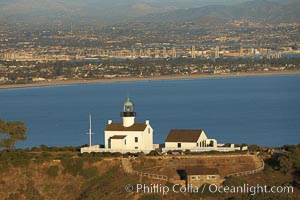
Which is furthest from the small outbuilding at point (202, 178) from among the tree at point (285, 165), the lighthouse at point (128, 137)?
the lighthouse at point (128, 137)

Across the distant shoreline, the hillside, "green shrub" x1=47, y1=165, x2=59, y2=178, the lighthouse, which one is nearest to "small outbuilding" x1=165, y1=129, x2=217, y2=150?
the lighthouse

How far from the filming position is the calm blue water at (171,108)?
160 feet

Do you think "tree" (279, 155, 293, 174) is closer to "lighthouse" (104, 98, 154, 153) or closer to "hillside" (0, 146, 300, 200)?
"hillside" (0, 146, 300, 200)

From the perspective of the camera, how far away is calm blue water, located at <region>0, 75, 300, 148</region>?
4881cm

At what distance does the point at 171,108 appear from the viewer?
6619 centimetres

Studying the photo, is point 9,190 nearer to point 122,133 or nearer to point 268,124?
point 122,133

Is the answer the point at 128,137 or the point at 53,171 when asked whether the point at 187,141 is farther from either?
the point at 53,171

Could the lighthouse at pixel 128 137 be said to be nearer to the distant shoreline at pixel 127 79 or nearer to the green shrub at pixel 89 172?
the green shrub at pixel 89 172

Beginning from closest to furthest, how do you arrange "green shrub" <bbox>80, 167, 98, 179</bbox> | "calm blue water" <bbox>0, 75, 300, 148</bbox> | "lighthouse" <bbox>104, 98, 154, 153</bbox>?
"green shrub" <bbox>80, 167, 98, 179</bbox> → "lighthouse" <bbox>104, 98, 154, 153</bbox> → "calm blue water" <bbox>0, 75, 300, 148</bbox>

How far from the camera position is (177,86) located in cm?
9306

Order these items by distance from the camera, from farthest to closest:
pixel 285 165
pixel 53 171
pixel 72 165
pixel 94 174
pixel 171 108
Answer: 1. pixel 171 108
2. pixel 72 165
3. pixel 53 171
4. pixel 94 174
5. pixel 285 165

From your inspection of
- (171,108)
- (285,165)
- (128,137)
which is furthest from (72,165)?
(171,108)

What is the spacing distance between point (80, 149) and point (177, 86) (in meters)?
62.3

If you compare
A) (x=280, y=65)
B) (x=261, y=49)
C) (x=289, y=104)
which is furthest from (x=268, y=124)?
(x=261, y=49)
